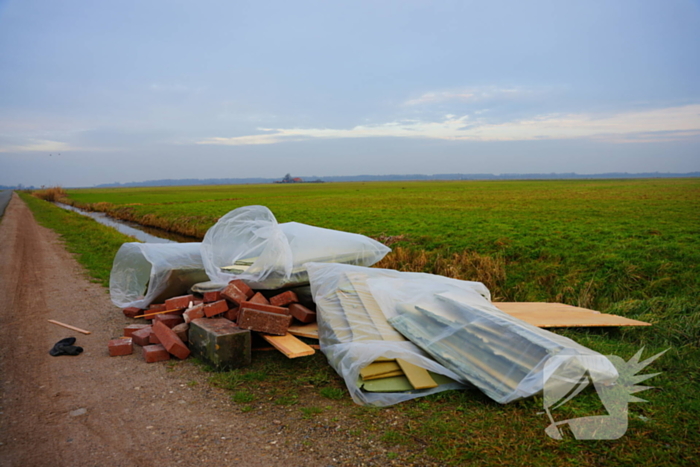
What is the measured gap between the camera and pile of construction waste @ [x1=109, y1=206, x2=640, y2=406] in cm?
388

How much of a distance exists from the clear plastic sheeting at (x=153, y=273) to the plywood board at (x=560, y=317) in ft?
15.8

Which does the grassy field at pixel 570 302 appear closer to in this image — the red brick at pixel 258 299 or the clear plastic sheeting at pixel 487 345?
the clear plastic sheeting at pixel 487 345

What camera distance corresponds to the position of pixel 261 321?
4.93m

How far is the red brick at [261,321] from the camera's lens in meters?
4.92

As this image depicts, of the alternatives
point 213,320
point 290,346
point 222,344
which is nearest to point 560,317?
point 290,346

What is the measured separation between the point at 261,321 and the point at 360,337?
123 cm

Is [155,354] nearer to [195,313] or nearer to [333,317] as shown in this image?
[195,313]

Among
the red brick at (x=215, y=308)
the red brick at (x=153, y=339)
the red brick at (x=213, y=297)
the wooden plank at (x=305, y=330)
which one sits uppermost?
the red brick at (x=213, y=297)

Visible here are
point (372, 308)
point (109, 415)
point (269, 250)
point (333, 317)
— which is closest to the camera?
point (109, 415)

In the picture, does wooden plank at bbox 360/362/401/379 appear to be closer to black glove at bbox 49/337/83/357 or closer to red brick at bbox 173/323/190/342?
red brick at bbox 173/323/190/342

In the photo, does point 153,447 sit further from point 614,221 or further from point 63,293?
point 614,221

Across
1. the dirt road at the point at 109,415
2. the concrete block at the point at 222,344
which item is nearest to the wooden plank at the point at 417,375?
the dirt road at the point at 109,415

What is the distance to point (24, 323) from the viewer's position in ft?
21.0

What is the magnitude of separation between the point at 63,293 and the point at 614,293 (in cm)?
1060
